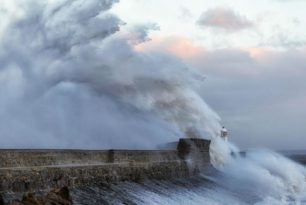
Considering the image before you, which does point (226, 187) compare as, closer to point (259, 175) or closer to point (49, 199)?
point (259, 175)

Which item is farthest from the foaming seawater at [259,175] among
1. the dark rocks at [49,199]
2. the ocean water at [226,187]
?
the dark rocks at [49,199]

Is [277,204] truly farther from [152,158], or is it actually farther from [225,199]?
[152,158]

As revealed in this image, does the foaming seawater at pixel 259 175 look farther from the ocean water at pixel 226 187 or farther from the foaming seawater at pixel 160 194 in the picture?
the foaming seawater at pixel 160 194

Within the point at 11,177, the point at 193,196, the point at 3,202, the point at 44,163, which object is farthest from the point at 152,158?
the point at 3,202

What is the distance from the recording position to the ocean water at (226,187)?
51.7 ft

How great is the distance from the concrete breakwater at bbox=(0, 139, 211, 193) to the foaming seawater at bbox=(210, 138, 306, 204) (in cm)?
207

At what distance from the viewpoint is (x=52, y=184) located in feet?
46.2

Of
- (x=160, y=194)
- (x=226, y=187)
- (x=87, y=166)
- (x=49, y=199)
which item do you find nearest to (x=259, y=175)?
(x=226, y=187)

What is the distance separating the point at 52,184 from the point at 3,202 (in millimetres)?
3270

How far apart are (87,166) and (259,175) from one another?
1375 centimetres

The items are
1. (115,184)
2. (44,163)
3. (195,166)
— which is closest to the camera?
(44,163)

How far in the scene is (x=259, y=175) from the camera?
91.7 ft

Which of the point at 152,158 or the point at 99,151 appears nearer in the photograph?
the point at 99,151

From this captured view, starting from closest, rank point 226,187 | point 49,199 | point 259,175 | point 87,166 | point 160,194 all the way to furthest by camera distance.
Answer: point 49,199
point 87,166
point 160,194
point 226,187
point 259,175
